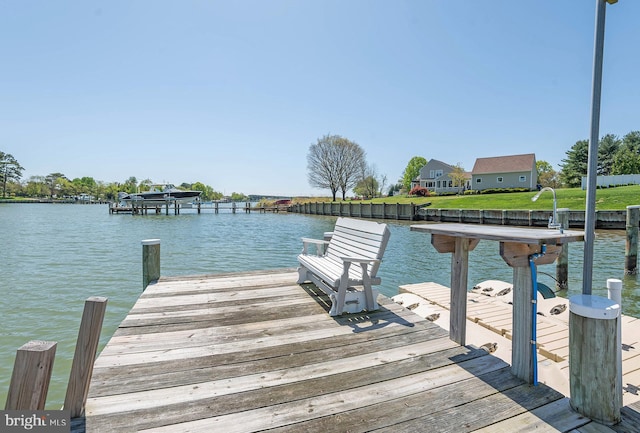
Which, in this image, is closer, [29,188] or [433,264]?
[433,264]

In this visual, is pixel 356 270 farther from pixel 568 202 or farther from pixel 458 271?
pixel 568 202

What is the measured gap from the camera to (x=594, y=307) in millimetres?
1987

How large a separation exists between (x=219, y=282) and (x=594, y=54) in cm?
526

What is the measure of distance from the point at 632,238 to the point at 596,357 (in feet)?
33.5

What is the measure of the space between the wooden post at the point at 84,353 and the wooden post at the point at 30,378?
1.48 ft

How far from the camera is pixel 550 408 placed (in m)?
2.19

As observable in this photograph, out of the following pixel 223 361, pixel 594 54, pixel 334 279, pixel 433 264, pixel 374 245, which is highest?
pixel 594 54

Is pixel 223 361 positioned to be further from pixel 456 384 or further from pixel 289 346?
pixel 456 384

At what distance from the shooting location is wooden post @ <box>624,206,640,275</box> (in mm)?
9203

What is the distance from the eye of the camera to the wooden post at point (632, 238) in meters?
9.20

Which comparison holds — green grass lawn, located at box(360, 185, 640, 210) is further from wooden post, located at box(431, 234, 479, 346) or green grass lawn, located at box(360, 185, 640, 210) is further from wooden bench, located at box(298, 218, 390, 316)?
wooden post, located at box(431, 234, 479, 346)

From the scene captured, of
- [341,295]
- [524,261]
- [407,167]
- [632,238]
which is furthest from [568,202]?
[407,167]

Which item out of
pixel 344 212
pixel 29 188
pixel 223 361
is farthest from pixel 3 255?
pixel 29 188

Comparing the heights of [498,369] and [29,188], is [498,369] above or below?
below
